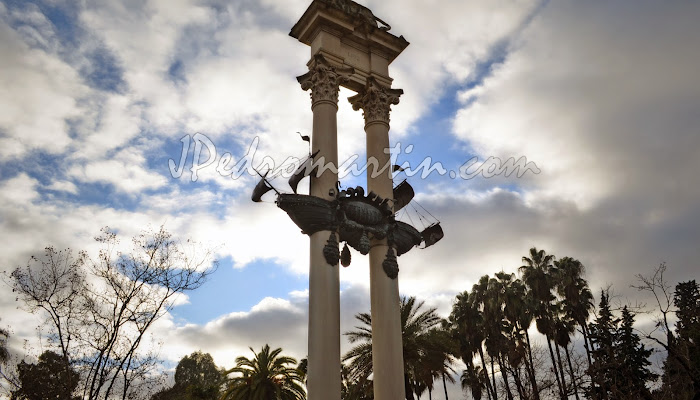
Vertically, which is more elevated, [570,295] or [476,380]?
[570,295]

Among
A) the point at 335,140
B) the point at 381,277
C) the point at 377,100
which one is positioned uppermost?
the point at 377,100

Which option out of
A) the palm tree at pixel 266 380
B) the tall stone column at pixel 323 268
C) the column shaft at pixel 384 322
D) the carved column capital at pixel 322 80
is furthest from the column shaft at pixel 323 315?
the palm tree at pixel 266 380

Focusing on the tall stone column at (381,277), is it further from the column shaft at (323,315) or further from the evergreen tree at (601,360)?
the evergreen tree at (601,360)

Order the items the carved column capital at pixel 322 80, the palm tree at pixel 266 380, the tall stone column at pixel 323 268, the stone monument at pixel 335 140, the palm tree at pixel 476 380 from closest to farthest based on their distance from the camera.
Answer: the tall stone column at pixel 323 268, the stone monument at pixel 335 140, the carved column capital at pixel 322 80, the palm tree at pixel 266 380, the palm tree at pixel 476 380

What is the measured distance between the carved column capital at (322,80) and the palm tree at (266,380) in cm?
1756

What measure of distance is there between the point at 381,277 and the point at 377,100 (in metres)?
7.41

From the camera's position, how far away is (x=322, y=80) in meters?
20.3

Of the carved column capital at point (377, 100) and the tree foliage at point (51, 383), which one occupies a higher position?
the carved column capital at point (377, 100)

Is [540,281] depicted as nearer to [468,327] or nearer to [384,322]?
[468,327]

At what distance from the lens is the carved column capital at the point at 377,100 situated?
71.7 ft

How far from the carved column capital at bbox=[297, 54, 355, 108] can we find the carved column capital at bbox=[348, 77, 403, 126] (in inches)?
64.1

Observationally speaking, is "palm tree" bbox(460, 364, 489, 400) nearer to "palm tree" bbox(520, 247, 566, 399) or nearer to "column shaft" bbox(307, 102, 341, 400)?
"palm tree" bbox(520, 247, 566, 399)

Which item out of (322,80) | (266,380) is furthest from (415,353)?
(322,80)

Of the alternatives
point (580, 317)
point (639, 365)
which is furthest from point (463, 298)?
point (639, 365)
